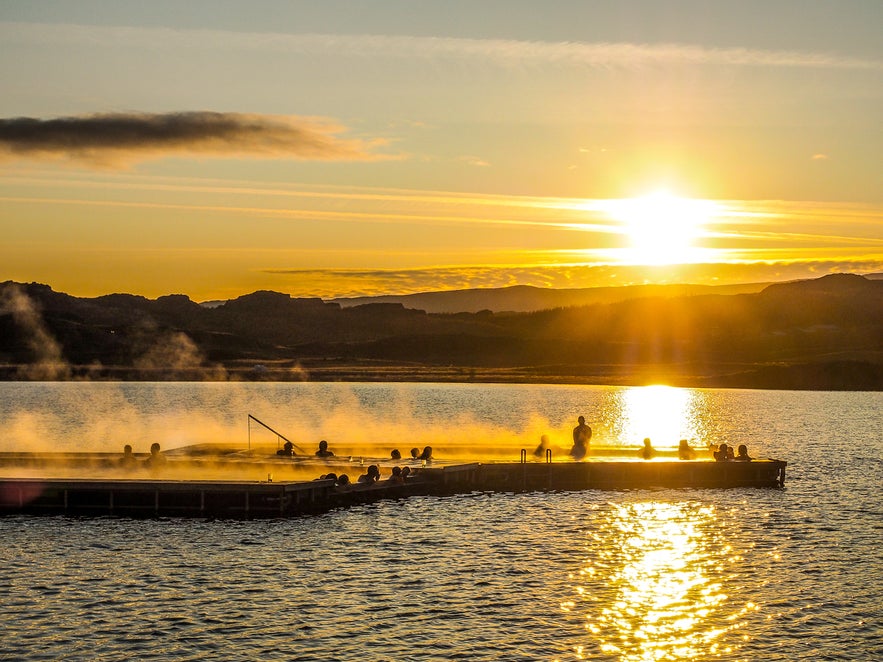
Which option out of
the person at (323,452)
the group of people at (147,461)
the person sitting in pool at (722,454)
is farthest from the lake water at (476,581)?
the group of people at (147,461)

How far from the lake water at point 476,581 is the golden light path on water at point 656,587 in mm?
112

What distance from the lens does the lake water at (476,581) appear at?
31.9 meters

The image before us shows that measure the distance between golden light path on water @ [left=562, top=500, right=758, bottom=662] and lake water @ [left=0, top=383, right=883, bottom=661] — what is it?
0.37ft

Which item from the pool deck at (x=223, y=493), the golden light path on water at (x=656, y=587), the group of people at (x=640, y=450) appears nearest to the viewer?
the golden light path on water at (x=656, y=587)

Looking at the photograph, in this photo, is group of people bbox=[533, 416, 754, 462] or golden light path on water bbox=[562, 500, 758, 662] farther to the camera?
group of people bbox=[533, 416, 754, 462]

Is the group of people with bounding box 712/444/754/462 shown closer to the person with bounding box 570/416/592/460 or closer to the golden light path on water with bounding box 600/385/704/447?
the person with bounding box 570/416/592/460

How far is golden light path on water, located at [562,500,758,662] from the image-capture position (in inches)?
1275

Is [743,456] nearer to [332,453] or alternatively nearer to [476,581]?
[332,453]

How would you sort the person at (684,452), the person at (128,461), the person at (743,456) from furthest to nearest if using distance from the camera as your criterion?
1. the person at (684,452)
2. the person at (743,456)
3. the person at (128,461)

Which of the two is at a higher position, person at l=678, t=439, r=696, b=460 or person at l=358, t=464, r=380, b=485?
person at l=678, t=439, r=696, b=460

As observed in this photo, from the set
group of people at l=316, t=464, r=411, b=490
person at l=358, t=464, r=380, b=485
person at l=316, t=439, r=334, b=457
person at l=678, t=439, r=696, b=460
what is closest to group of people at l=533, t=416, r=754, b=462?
person at l=678, t=439, r=696, b=460

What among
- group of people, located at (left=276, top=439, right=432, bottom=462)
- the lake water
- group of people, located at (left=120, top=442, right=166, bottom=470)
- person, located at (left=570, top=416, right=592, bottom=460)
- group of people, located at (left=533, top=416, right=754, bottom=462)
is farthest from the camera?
group of people, located at (left=533, top=416, right=754, bottom=462)

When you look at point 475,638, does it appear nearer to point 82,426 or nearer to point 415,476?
point 415,476

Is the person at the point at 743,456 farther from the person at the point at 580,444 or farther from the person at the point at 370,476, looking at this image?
the person at the point at 370,476
